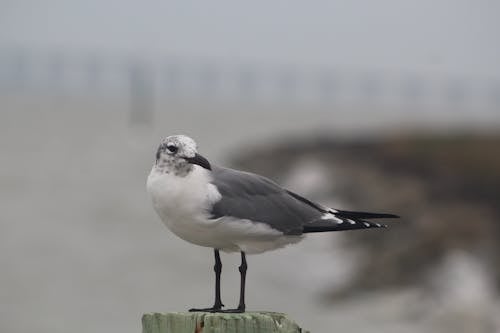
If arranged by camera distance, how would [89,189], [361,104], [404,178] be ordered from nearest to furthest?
[404,178] < [89,189] < [361,104]

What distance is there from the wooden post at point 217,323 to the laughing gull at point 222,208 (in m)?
0.75

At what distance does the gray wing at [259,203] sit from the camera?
7.33 meters

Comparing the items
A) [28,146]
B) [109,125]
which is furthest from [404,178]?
[109,125]

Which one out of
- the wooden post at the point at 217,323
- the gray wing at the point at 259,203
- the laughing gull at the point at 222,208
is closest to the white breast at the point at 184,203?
the laughing gull at the point at 222,208

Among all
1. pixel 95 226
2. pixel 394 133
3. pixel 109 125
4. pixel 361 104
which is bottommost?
pixel 95 226

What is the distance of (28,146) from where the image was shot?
3422 centimetres

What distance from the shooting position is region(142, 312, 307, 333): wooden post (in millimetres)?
6020

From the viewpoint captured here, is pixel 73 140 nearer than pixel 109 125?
Yes

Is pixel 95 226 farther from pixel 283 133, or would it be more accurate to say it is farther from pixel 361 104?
pixel 361 104

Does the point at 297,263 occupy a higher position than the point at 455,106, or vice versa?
the point at 455,106

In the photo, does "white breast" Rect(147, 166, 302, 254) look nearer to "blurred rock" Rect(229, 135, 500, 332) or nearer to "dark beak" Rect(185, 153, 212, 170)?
"dark beak" Rect(185, 153, 212, 170)

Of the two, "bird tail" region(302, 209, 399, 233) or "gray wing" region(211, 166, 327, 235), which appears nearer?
"gray wing" region(211, 166, 327, 235)

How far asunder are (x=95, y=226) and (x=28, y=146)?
26.9ft

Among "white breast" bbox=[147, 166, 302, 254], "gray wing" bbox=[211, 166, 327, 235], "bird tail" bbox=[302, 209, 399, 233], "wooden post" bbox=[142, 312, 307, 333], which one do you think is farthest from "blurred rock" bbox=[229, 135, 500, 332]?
"wooden post" bbox=[142, 312, 307, 333]
